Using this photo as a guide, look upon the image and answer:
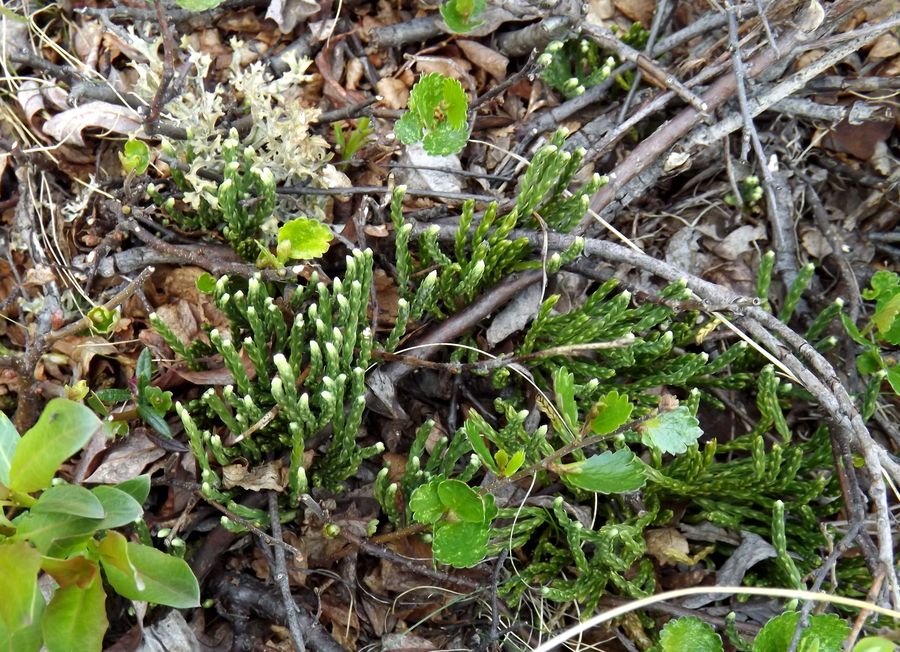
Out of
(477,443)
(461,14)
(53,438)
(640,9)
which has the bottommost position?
(477,443)

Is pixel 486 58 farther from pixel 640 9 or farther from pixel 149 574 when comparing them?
pixel 149 574

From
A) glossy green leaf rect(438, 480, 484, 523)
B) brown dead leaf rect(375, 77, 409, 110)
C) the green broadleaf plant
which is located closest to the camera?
the green broadleaf plant

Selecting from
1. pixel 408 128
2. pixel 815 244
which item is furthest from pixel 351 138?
pixel 815 244

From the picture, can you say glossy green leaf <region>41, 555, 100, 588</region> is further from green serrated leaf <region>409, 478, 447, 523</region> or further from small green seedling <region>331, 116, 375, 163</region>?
small green seedling <region>331, 116, 375, 163</region>

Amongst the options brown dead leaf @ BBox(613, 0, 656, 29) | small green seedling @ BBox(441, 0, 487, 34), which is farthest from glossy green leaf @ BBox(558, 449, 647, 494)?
brown dead leaf @ BBox(613, 0, 656, 29)

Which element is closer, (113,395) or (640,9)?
(113,395)

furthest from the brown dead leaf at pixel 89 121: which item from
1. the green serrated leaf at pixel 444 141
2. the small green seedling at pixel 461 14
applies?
the small green seedling at pixel 461 14
